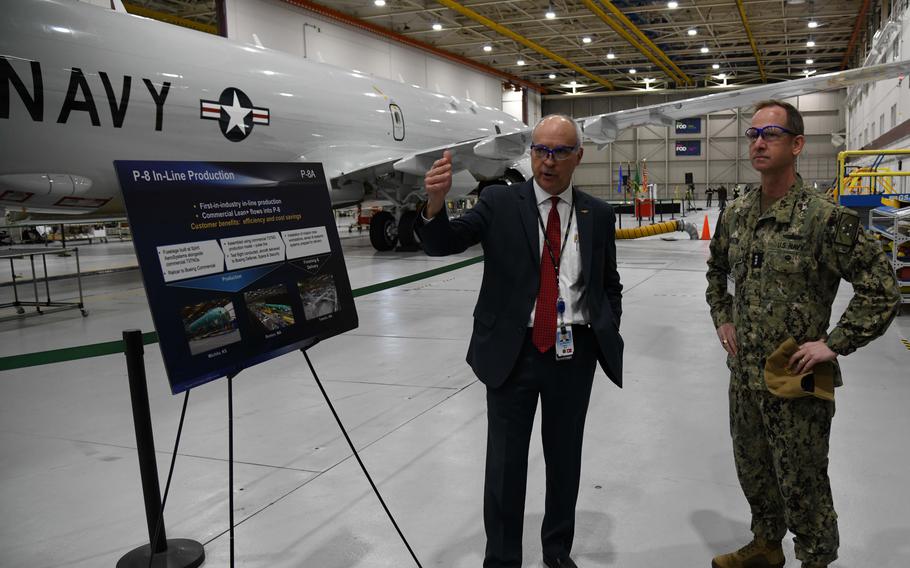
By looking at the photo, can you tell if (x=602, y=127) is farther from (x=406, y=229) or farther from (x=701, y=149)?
(x=701, y=149)

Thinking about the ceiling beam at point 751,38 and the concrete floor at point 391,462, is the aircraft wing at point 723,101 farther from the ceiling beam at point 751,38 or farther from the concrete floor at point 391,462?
the ceiling beam at point 751,38

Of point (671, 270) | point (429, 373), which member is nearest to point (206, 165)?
point (429, 373)

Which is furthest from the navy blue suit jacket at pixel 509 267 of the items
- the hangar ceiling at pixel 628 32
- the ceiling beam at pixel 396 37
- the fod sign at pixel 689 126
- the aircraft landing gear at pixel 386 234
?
the fod sign at pixel 689 126

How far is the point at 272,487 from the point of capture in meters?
3.20

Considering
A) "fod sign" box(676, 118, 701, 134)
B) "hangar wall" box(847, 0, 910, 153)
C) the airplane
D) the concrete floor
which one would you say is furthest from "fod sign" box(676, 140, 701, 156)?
the concrete floor

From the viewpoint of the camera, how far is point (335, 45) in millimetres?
22500

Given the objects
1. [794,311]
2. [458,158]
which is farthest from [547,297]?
[458,158]

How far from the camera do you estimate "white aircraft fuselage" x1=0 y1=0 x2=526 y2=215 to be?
23.1ft

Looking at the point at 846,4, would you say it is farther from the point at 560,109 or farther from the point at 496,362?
the point at 496,362

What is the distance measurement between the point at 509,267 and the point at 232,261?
97cm

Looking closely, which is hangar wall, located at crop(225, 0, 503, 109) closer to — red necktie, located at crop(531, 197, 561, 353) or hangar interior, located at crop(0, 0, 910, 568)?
hangar interior, located at crop(0, 0, 910, 568)

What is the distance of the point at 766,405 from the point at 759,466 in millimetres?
283

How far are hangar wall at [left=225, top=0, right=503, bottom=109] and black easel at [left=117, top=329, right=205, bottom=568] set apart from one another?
1194cm

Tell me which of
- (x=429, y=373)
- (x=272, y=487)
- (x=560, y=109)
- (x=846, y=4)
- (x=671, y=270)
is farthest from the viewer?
(x=560, y=109)
